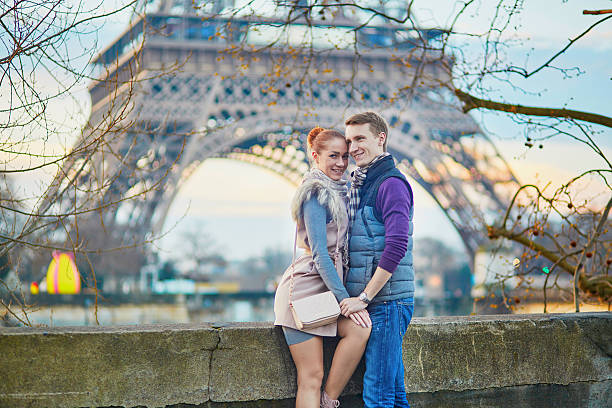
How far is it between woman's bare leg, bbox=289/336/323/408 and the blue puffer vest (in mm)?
→ 310

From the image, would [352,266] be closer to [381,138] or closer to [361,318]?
[361,318]

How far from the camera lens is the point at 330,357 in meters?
3.54

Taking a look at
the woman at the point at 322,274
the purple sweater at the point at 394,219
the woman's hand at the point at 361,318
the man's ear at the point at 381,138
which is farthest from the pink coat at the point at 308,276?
the man's ear at the point at 381,138

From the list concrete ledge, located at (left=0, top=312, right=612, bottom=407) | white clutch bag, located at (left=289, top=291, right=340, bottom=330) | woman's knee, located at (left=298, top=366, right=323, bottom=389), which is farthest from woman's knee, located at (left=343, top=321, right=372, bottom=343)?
concrete ledge, located at (left=0, top=312, right=612, bottom=407)

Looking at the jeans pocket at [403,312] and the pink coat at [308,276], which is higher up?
the pink coat at [308,276]

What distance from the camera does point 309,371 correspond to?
311cm

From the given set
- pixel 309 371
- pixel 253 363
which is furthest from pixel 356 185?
pixel 253 363

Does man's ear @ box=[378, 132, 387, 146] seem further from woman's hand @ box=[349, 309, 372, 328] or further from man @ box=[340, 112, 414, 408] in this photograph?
woman's hand @ box=[349, 309, 372, 328]

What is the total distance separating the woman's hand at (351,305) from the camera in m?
3.00

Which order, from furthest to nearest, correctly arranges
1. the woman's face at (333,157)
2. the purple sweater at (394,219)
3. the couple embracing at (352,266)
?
the woman's face at (333,157) < the couple embracing at (352,266) < the purple sweater at (394,219)

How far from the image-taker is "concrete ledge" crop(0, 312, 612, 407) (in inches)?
129

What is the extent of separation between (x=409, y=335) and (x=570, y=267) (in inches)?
94.4

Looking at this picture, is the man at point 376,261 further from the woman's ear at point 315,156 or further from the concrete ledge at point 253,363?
the concrete ledge at point 253,363

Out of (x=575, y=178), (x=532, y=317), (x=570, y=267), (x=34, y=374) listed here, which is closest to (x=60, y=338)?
(x=34, y=374)
